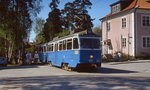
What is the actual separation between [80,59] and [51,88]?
339 inches

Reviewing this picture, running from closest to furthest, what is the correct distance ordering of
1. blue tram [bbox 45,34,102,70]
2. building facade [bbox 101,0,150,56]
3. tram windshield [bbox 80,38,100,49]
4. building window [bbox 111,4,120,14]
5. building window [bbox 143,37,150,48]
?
blue tram [bbox 45,34,102,70], tram windshield [bbox 80,38,100,49], building facade [bbox 101,0,150,56], building window [bbox 143,37,150,48], building window [bbox 111,4,120,14]

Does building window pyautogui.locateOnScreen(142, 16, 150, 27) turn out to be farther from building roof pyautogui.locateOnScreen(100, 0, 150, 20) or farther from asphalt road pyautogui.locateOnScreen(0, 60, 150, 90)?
asphalt road pyautogui.locateOnScreen(0, 60, 150, 90)

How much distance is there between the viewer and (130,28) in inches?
1639

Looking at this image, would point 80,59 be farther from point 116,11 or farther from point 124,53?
point 116,11

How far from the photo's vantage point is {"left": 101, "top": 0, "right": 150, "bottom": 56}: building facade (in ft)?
134

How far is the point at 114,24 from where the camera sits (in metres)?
46.5

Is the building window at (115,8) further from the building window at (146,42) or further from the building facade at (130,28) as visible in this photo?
the building window at (146,42)

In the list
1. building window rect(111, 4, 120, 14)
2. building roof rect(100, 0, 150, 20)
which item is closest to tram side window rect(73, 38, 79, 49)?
building roof rect(100, 0, 150, 20)

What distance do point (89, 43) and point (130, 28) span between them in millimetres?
20918

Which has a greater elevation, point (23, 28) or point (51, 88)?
point (23, 28)

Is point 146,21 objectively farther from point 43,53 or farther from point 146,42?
point 43,53

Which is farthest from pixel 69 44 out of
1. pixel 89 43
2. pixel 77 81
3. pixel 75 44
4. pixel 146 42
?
pixel 146 42

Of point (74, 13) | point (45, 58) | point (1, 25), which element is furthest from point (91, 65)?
point (74, 13)

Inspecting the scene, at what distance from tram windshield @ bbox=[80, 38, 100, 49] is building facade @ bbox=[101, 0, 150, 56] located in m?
19.4
